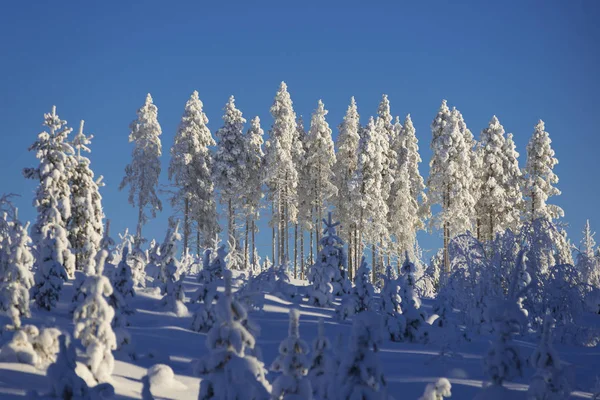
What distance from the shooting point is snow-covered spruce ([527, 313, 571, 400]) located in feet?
26.0

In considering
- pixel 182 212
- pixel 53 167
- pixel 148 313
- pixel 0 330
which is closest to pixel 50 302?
pixel 148 313

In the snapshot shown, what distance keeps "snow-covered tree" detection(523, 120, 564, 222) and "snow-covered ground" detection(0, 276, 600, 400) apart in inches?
982

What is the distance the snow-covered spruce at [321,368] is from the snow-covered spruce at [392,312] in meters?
7.07

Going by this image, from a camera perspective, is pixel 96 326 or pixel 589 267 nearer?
pixel 96 326

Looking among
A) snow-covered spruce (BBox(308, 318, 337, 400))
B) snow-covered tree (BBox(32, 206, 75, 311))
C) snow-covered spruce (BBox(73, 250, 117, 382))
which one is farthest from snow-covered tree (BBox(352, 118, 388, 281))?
snow-covered spruce (BBox(73, 250, 117, 382))

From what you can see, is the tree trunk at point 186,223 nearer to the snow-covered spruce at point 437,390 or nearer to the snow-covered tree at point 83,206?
the snow-covered tree at point 83,206

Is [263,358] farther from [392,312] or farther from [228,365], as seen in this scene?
[228,365]

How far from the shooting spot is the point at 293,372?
7598 millimetres

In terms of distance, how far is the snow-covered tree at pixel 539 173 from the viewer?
129ft

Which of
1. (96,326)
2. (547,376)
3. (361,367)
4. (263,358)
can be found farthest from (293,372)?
(263,358)

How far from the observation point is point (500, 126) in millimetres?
41250

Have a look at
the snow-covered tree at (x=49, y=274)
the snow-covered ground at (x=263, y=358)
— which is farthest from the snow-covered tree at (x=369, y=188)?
the snow-covered tree at (x=49, y=274)

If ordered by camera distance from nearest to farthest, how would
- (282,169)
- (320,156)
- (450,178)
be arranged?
1. (450,178)
2. (282,169)
3. (320,156)

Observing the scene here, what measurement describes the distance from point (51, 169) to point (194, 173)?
19.6 meters
